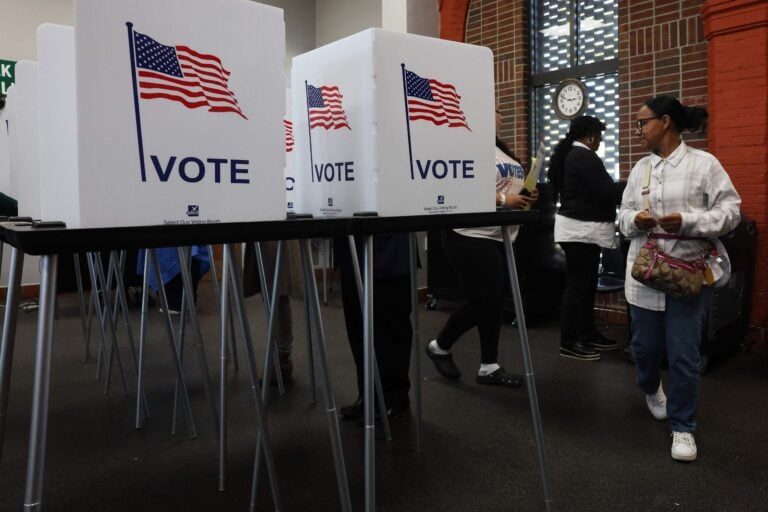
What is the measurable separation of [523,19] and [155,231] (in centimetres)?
457

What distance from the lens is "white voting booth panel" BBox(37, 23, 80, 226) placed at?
1.21m

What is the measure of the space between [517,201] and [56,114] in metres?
1.65

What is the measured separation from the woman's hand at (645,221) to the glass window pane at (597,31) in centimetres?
275

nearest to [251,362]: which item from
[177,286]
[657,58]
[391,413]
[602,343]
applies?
[391,413]

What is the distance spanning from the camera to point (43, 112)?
133 cm

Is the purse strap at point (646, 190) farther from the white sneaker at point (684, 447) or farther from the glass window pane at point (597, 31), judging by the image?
the glass window pane at point (597, 31)

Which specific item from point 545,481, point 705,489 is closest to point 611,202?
point 705,489

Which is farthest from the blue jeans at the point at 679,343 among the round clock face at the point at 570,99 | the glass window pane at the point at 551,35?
the glass window pane at the point at 551,35

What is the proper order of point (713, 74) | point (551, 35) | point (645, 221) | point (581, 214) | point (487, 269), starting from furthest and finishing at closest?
1. point (551, 35)
2. point (713, 74)
3. point (581, 214)
4. point (487, 269)
5. point (645, 221)

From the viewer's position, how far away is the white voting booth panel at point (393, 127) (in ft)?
4.39

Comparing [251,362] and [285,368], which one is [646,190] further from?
[285,368]

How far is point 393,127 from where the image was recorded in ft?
4.44

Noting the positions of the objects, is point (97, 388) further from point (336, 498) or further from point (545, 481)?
point (545, 481)

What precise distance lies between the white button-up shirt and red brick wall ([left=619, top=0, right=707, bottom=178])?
1.97 meters
